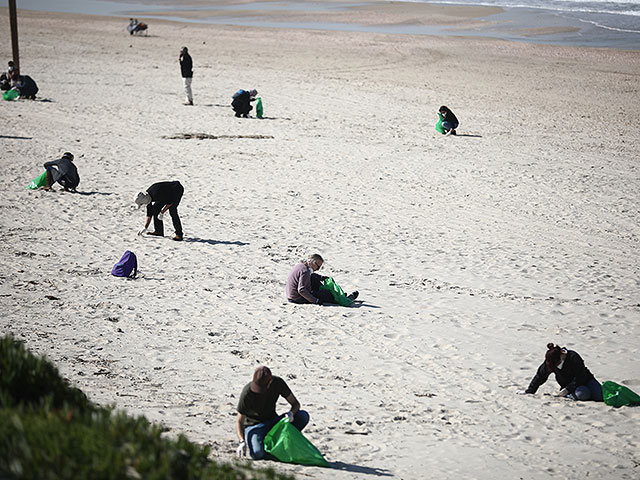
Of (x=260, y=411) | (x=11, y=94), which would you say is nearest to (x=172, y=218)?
(x=260, y=411)

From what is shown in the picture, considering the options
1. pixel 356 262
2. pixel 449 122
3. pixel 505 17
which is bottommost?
pixel 356 262

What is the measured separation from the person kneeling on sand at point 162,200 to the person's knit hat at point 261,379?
680cm

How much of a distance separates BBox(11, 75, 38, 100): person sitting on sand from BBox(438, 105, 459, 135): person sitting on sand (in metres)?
13.9

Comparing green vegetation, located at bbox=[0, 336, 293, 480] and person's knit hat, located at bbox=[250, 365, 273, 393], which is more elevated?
green vegetation, located at bbox=[0, 336, 293, 480]

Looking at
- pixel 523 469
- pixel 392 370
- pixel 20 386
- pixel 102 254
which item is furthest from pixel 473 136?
pixel 20 386

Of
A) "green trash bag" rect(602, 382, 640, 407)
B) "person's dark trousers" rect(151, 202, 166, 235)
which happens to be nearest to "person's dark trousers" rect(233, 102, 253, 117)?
"person's dark trousers" rect(151, 202, 166, 235)

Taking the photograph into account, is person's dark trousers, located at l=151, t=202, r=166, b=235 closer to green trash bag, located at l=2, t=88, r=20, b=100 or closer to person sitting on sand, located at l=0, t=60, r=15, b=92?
green trash bag, located at l=2, t=88, r=20, b=100

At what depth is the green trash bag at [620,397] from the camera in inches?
315

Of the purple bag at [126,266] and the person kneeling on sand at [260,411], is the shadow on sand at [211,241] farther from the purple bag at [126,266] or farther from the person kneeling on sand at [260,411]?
the person kneeling on sand at [260,411]

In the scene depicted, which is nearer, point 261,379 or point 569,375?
point 261,379

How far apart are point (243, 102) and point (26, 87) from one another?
7.61 meters

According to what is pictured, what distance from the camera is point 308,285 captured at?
10.7m

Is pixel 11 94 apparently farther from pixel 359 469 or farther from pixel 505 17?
pixel 505 17

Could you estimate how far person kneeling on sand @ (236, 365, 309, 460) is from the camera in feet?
22.5
